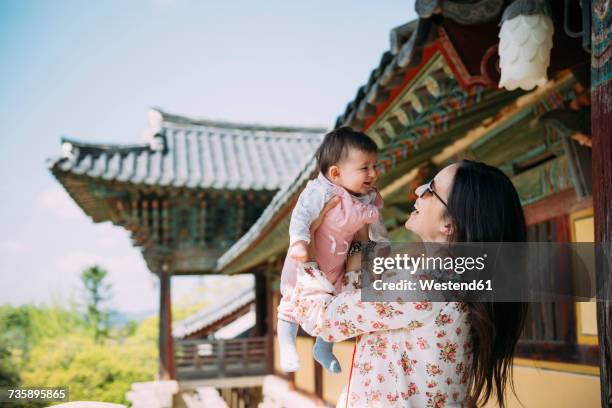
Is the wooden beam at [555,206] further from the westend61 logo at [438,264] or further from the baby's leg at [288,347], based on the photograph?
the baby's leg at [288,347]

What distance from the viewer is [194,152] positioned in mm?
14055

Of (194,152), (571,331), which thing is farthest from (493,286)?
(194,152)

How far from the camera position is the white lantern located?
89.7 inches

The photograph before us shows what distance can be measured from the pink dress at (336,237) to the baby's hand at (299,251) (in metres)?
0.12

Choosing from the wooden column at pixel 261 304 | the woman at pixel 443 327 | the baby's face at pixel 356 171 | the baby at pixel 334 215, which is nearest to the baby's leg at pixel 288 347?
the baby at pixel 334 215

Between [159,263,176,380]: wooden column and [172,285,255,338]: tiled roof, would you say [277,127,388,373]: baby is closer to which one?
[159,263,176,380]: wooden column

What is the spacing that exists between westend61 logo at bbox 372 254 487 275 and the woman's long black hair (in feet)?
0.23

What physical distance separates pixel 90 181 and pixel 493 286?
10.0m

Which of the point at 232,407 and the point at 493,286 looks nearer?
the point at 493,286

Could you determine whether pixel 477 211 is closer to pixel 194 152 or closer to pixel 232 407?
pixel 194 152

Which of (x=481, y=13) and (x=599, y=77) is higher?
(x=481, y=13)

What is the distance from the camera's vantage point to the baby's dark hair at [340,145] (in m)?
2.08

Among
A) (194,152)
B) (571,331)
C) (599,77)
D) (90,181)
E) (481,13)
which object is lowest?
(571,331)

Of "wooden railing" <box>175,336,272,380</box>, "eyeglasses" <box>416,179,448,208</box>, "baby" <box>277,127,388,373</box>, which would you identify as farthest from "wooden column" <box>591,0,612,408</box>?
"wooden railing" <box>175,336,272,380</box>
